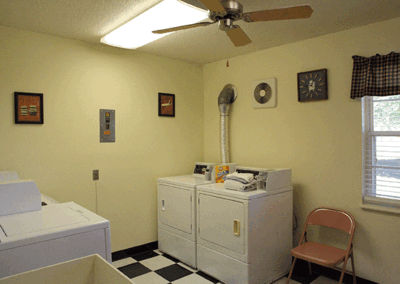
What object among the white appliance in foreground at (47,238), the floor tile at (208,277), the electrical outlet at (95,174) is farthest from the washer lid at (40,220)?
the floor tile at (208,277)

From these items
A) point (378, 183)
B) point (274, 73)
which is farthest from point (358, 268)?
point (274, 73)

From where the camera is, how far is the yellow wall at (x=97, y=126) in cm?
271

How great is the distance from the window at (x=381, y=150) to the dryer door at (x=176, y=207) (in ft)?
5.63

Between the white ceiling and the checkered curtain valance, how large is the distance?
341 millimetres

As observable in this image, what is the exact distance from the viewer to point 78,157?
9.95 feet

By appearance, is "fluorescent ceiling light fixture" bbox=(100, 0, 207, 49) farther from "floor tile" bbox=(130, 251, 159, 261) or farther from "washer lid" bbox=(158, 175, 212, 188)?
"floor tile" bbox=(130, 251, 159, 261)

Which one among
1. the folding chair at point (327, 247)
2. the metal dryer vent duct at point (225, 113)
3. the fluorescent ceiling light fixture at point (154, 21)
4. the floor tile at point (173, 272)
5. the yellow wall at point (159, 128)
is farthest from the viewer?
the metal dryer vent duct at point (225, 113)

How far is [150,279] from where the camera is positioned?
283 centimetres

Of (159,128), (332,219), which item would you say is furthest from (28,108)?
(332,219)

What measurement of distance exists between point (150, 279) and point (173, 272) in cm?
26

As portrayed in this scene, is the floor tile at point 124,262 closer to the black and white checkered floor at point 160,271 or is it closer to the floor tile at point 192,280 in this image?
the black and white checkered floor at point 160,271

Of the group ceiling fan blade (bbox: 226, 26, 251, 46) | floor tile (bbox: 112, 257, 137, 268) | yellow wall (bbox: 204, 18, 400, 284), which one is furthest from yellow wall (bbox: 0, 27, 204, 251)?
ceiling fan blade (bbox: 226, 26, 251, 46)

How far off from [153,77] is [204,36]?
3.27 ft

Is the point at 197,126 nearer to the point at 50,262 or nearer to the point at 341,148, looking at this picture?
the point at 341,148
